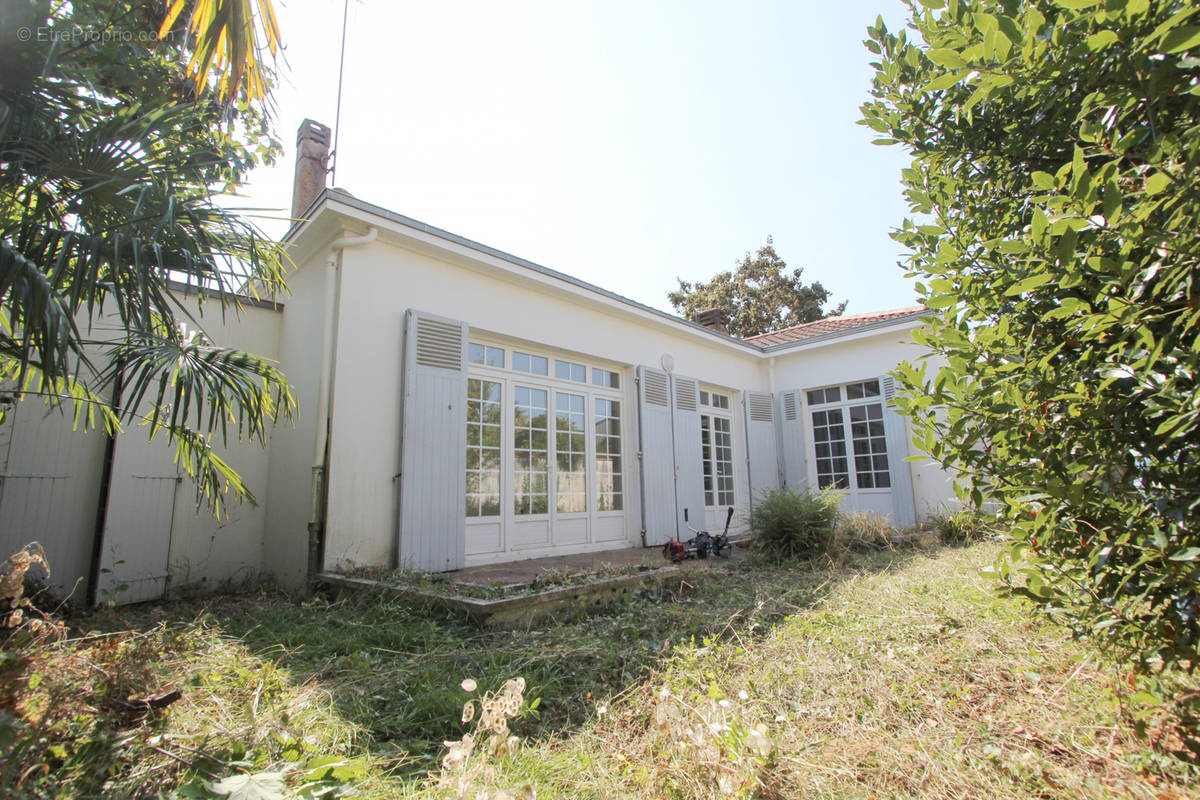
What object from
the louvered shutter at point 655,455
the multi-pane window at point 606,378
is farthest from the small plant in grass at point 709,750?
the multi-pane window at point 606,378

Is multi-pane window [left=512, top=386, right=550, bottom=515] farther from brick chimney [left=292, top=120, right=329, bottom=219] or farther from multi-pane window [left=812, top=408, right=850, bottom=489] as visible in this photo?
multi-pane window [left=812, top=408, right=850, bottom=489]

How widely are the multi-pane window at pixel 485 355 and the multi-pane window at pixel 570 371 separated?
822mm

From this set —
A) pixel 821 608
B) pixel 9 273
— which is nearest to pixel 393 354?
pixel 9 273

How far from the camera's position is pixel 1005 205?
1852mm

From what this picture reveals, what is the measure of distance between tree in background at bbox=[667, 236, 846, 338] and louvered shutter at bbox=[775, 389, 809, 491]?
10826 millimetres

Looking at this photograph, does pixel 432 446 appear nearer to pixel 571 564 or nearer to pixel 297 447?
pixel 297 447

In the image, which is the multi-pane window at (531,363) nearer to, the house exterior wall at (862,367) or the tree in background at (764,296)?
the house exterior wall at (862,367)

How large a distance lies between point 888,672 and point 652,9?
14.6ft

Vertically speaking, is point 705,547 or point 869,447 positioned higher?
point 869,447

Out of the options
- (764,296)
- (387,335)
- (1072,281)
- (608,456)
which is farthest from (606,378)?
(764,296)

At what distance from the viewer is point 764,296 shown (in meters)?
20.3

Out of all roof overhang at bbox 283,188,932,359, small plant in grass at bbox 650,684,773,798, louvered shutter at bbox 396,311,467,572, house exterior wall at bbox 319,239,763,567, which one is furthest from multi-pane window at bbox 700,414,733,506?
small plant in grass at bbox 650,684,773,798

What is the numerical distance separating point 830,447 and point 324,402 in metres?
7.84

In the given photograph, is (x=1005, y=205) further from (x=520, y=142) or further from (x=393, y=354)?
(x=393, y=354)
